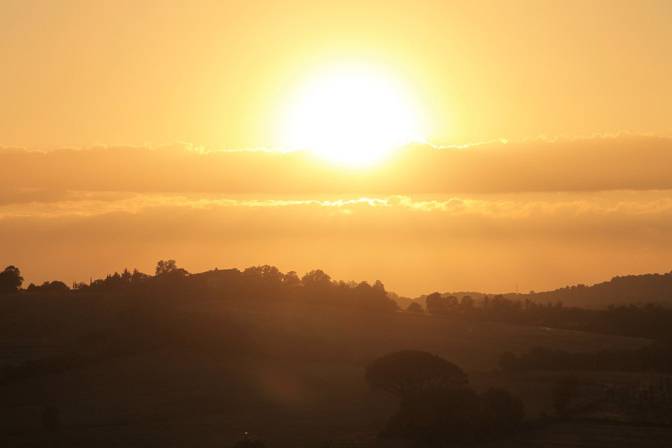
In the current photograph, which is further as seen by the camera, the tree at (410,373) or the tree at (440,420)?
the tree at (410,373)

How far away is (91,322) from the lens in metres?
174

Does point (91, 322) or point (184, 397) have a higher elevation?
point (91, 322)

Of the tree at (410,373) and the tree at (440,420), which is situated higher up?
the tree at (410,373)

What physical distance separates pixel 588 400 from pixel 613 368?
32378mm

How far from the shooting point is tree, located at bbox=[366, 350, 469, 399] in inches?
4899

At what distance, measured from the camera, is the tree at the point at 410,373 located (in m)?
124

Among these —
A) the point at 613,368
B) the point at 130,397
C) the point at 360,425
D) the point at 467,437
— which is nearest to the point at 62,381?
the point at 130,397

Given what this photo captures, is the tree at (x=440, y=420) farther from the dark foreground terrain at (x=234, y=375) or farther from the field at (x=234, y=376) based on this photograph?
the field at (x=234, y=376)

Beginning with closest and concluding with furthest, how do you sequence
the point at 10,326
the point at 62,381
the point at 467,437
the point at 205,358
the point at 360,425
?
the point at 467,437 < the point at 360,425 < the point at 62,381 < the point at 205,358 < the point at 10,326

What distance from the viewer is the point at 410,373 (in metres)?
125

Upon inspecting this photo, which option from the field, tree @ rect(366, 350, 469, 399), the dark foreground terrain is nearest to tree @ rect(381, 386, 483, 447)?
the dark foreground terrain

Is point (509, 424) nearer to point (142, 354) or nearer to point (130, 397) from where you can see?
point (130, 397)

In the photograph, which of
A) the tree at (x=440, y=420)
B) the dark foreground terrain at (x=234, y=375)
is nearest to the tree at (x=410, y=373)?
the dark foreground terrain at (x=234, y=375)

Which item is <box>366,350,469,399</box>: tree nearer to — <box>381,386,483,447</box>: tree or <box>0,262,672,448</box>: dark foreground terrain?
<box>0,262,672,448</box>: dark foreground terrain
